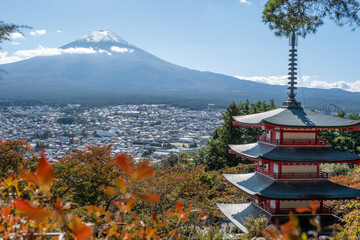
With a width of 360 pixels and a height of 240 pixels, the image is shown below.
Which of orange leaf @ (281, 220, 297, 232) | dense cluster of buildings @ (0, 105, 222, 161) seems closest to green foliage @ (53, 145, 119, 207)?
orange leaf @ (281, 220, 297, 232)

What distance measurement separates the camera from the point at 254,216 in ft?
37.2

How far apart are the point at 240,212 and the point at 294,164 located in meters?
2.81

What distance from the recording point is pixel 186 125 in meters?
88.9

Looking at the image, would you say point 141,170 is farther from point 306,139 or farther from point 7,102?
A: point 7,102

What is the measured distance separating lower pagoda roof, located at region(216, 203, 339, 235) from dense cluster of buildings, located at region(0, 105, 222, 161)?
34.2 metres

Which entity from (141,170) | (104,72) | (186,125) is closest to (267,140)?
(141,170)

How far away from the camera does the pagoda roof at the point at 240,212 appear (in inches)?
443

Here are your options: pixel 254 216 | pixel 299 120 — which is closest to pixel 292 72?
pixel 299 120

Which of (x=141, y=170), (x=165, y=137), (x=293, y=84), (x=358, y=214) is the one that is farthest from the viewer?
(x=165, y=137)

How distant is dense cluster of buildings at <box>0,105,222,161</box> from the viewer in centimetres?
5447

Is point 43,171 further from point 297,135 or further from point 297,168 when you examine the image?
point 297,135

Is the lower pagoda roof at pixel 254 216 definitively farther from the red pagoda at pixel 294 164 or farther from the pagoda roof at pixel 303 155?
the pagoda roof at pixel 303 155

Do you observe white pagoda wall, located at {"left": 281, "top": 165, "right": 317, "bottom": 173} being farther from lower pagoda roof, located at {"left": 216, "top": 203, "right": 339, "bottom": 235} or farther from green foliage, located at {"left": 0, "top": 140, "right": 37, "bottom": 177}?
green foliage, located at {"left": 0, "top": 140, "right": 37, "bottom": 177}

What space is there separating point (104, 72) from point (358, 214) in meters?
181
